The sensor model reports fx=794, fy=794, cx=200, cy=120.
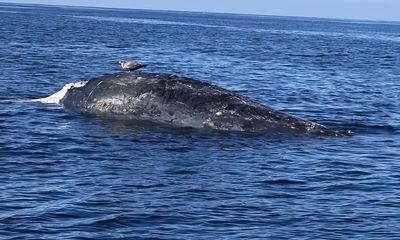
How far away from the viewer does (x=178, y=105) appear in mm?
24703

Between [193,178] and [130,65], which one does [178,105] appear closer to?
[130,65]

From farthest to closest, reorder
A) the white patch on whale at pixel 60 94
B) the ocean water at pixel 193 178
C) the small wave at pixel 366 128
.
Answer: the white patch on whale at pixel 60 94 → the small wave at pixel 366 128 → the ocean water at pixel 193 178

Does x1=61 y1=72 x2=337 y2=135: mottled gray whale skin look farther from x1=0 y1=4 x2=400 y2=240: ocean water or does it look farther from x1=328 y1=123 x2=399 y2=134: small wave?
x1=328 y1=123 x2=399 y2=134: small wave

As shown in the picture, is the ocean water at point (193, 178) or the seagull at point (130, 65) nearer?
the ocean water at point (193, 178)

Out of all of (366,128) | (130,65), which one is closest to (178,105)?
(130,65)

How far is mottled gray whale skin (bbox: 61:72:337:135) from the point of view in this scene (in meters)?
24.0

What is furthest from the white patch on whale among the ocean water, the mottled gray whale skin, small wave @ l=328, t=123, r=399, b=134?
small wave @ l=328, t=123, r=399, b=134

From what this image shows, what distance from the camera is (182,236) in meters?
14.3

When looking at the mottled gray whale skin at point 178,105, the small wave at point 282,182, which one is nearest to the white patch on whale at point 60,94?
the mottled gray whale skin at point 178,105

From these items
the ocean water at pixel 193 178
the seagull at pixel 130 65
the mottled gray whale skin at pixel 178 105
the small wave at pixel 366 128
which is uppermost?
the seagull at pixel 130 65

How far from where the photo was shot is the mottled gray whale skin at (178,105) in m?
24.0

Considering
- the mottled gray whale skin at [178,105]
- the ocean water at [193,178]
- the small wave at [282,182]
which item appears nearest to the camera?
the ocean water at [193,178]

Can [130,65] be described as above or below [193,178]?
above

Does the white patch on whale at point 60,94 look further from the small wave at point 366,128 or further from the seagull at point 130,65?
the small wave at point 366,128
